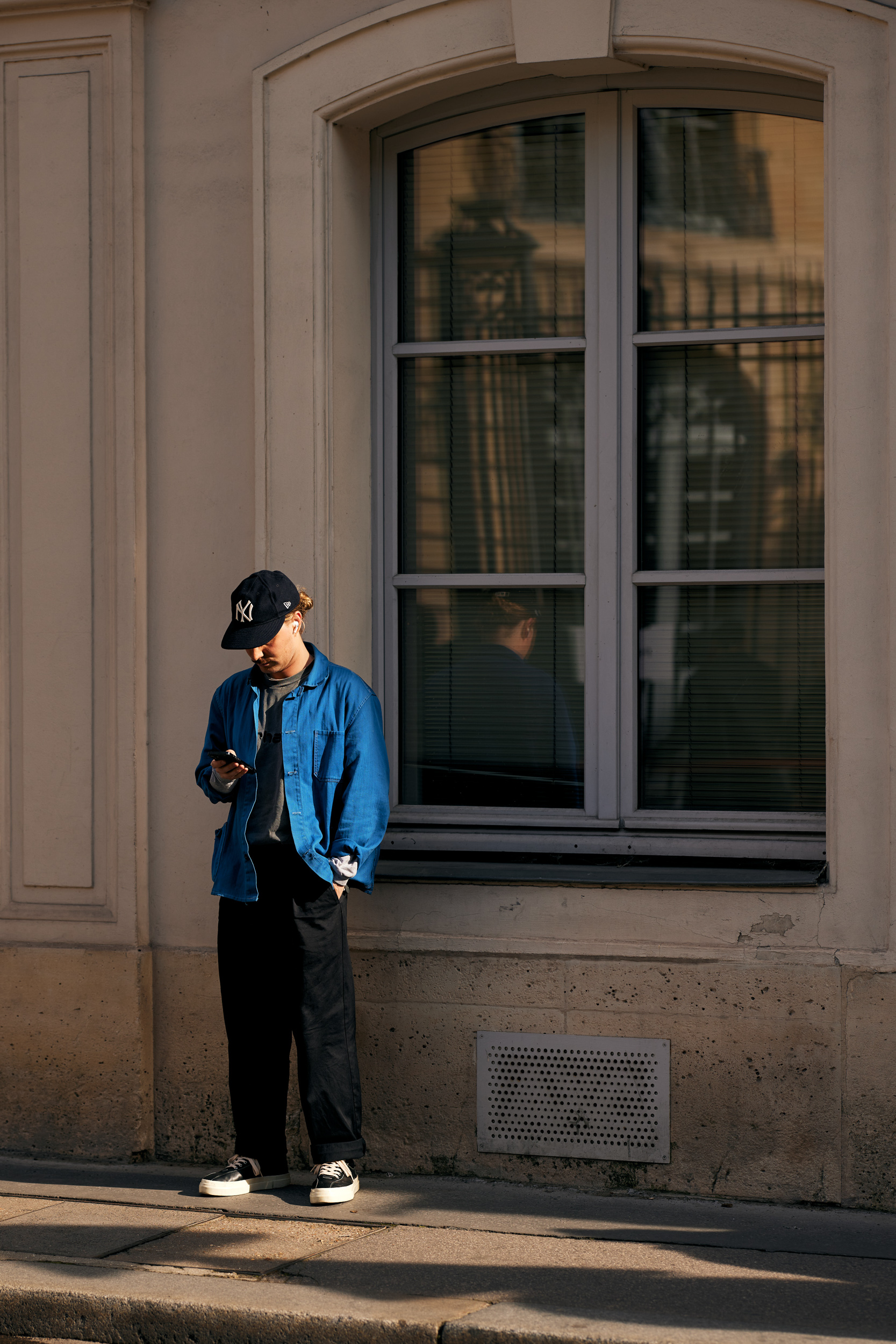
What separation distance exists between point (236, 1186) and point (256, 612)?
1836 millimetres

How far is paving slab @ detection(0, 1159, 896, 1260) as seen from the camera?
426 centimetres

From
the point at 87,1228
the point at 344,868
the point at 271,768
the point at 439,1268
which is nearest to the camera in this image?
the point at 439,1268

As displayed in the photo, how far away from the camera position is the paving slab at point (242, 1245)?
13.2 ft

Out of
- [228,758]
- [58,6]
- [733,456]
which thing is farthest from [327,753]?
[58,6]

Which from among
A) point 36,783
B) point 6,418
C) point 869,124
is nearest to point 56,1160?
point 36,783

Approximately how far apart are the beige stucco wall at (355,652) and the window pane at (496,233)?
0.21 metres

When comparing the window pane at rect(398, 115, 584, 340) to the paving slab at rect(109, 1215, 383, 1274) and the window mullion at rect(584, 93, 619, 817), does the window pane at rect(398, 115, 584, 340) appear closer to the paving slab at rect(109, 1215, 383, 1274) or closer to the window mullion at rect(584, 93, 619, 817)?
the window mullion at rect(584, 93, 619, 817)

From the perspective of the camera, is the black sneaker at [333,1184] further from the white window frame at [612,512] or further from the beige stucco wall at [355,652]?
the white window frame at [612,512]

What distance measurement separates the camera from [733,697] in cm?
517

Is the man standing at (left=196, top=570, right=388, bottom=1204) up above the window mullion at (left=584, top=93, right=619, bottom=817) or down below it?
below

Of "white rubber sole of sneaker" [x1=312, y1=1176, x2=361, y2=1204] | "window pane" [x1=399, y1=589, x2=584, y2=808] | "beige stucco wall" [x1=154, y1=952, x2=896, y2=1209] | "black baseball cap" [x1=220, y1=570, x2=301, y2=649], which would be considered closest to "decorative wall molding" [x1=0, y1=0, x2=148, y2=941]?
"beige stucco wall" [x1=154, y1=952, x2=896, y2=1209]

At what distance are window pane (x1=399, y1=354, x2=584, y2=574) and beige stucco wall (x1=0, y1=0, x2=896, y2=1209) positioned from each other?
218 mm

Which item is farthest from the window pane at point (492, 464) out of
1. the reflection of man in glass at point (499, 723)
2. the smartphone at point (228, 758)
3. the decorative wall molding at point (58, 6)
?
the decorative wall molding at point (58, 6)

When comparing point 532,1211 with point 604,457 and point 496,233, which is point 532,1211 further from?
point 496,233
